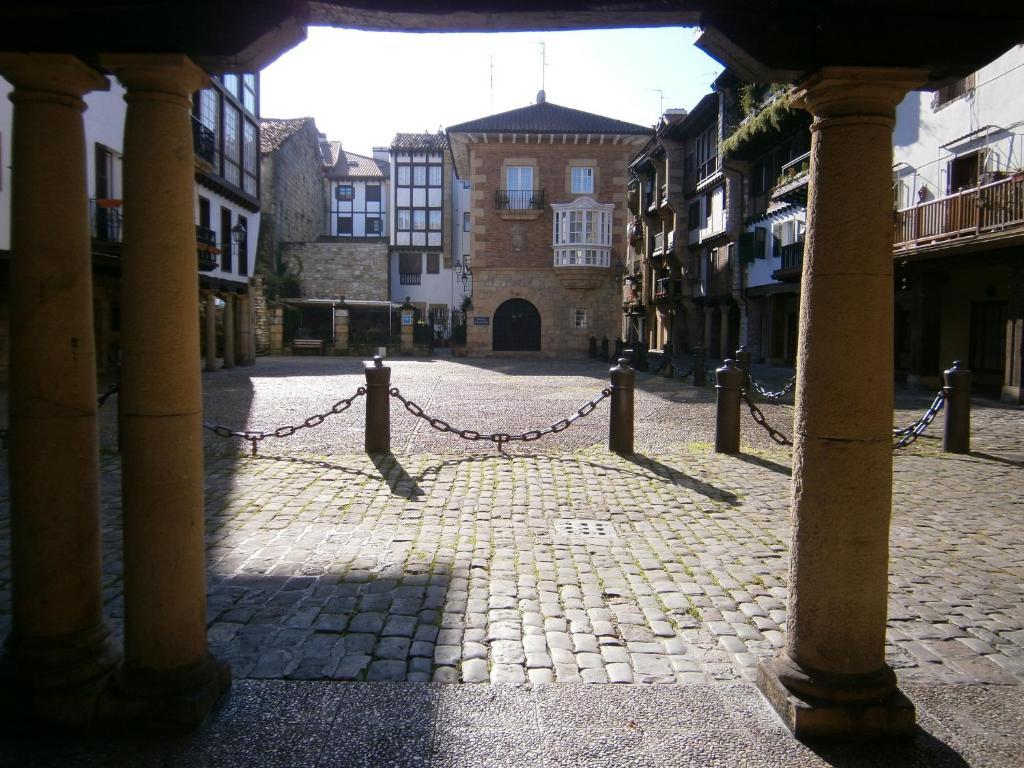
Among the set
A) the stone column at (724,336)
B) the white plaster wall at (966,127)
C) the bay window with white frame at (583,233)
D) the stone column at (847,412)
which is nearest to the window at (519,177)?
the bay window with white frame at (583,233)

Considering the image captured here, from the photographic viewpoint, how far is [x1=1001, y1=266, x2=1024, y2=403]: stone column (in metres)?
15.1

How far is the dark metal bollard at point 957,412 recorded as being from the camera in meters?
9.26

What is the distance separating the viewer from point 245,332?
27812mm

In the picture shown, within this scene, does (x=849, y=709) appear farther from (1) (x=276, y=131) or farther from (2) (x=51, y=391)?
(1) (x=276, y=131)

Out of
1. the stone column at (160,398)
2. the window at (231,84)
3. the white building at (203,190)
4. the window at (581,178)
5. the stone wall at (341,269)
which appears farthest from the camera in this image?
the stone wall at (341,269)

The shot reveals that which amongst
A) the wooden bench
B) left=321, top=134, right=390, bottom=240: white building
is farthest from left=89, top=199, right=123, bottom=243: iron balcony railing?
left=321, top=134, right=390, bottom=240: white building

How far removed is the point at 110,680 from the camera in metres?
3.03

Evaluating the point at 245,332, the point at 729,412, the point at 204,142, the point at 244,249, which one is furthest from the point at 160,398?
the point at 244,249

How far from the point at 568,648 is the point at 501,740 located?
913mm

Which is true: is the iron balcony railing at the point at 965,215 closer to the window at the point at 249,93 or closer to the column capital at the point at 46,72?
the column capital at the point at 46,72

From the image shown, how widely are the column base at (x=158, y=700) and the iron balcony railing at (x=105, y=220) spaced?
1785 cm

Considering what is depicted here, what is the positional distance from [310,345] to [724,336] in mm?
19213

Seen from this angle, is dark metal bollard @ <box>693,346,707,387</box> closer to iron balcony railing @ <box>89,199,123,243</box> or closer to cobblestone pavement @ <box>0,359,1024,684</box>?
cobblestone pavement @ <box>0,359,1024,684</box>

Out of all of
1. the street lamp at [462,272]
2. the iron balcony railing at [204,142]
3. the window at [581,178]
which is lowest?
the street lamp at [462,272]
